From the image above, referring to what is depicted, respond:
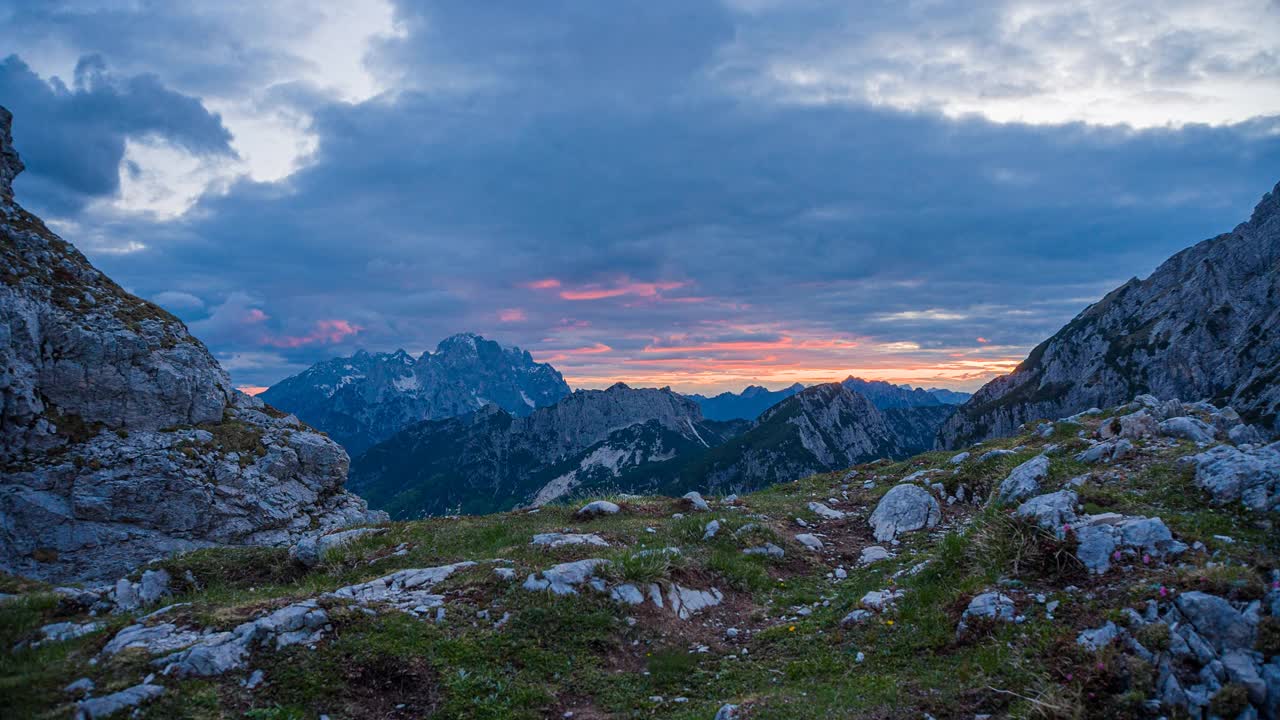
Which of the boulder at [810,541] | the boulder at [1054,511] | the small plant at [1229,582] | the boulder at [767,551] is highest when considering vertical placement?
the boulder at [1054,511]

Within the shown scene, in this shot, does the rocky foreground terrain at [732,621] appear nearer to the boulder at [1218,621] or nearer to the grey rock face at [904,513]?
the boulder at [1218,621]

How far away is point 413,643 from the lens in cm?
1175

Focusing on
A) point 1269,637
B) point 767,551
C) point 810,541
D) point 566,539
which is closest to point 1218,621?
point 1269,637

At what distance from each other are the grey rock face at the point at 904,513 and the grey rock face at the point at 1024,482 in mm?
3035

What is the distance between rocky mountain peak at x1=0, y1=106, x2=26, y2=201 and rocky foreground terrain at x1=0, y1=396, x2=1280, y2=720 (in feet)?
296

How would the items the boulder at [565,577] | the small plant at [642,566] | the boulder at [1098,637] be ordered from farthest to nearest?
the small plant at [642,566] < the boulder at [565,577] < the boulder at [1098,637]

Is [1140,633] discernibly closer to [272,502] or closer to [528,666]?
[528,666]

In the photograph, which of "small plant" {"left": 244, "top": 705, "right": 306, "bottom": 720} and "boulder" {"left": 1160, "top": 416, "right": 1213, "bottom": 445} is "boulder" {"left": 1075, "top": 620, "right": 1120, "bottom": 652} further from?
"boulder" {"left": 1160, "top": 416, "right": 1213, "bottom": 445}

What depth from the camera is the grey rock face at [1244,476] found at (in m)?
11.8

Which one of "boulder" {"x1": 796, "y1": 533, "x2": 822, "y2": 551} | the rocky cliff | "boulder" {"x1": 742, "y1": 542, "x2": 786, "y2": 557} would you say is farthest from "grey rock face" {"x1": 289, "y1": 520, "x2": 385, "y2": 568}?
the rocky cliff

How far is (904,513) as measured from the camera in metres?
22.4

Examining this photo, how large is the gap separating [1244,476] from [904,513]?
11.0m

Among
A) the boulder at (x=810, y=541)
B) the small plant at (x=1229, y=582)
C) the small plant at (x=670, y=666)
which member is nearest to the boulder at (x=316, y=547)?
the small plant at (x=670, y=666)

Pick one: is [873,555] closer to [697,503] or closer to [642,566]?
[697,503]
